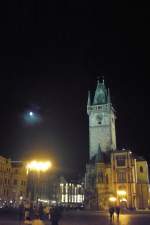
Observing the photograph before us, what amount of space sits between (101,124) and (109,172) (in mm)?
18544

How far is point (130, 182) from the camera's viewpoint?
3484 inches

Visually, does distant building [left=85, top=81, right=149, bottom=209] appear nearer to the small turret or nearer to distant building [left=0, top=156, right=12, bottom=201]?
the small turret

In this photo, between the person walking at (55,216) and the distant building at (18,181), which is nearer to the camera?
the person walking at (55,216)

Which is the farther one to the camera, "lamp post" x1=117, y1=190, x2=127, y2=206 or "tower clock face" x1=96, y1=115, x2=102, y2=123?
"tower clock face" x1=96, y1=115, x2=102, y2=123

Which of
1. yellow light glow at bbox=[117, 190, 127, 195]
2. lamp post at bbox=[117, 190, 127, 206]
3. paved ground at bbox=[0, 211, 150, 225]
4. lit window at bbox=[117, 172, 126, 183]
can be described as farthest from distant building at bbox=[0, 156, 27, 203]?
paved ground at bbox=[0, 211, 150, 225]

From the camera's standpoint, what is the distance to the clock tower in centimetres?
10088

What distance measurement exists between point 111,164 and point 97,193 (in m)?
10.4

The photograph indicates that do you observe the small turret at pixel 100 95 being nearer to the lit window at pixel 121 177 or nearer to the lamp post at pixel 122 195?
the lit window at pixel 121 177

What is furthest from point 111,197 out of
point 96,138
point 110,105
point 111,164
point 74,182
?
point 74,182

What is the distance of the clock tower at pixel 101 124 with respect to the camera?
101m

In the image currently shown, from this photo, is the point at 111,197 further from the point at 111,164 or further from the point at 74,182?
the point at 74,182

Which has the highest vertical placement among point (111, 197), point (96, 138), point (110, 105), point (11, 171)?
point (110, 105)

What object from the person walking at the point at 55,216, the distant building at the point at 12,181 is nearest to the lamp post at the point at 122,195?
the distant building at the point at 12,181

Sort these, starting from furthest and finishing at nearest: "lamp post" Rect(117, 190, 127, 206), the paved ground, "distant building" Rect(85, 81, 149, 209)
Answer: "distant building" Rect(85, 81, 149, 209) < "lamp post" Rect(117, 190, 127, 206) < the paved ground
